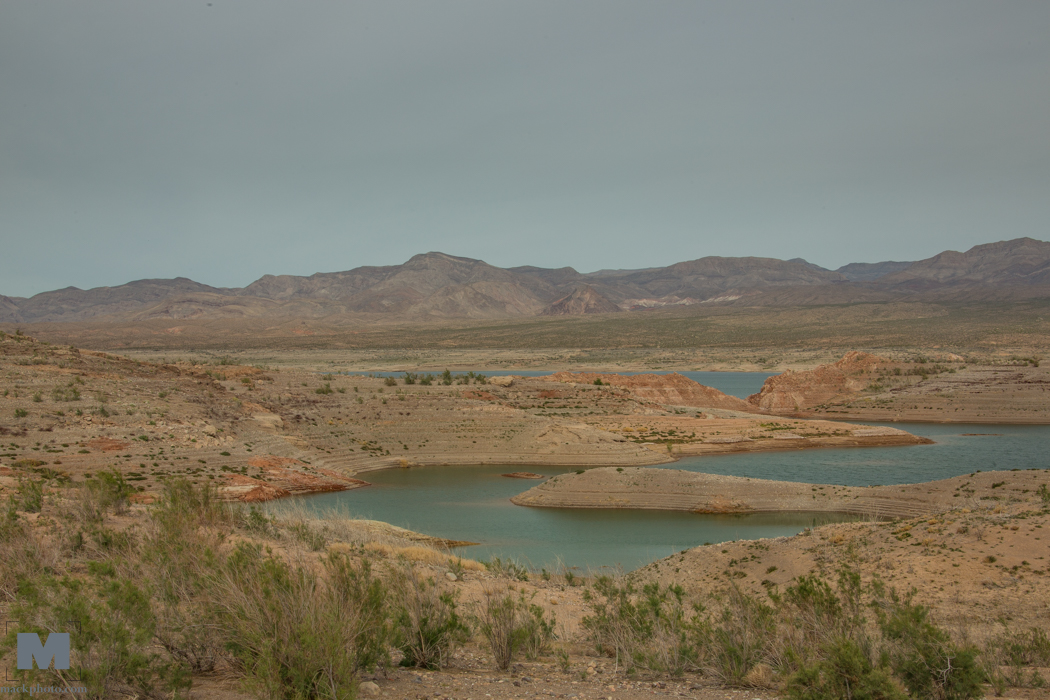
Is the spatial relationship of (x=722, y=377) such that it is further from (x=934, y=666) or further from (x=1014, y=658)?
(x=934, y=666)

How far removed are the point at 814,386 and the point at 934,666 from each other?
7072 centimetres

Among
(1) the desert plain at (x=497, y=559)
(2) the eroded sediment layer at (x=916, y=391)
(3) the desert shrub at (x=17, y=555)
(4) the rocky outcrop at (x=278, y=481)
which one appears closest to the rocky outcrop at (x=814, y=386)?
(2) the eroded sediment layer at (x=916, y=391)

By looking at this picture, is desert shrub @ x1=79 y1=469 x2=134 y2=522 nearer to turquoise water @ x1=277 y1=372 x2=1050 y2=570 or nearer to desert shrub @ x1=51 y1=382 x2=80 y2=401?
turquoise water @ x1=277 y1=372 x2=1050 y2=570

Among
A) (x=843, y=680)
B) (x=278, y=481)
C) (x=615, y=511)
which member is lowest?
(x=615, y=511)

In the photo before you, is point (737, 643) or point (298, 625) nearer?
point (298, 625)

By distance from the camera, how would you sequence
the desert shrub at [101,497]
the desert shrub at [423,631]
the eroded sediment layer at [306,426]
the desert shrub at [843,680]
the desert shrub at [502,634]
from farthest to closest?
the eroded sediment layer at [306,426] < the desert shrub at [101,497] < the desert shrub at [502,634] < the desert shrub at [423,631] < the desert shrub at [843,680]

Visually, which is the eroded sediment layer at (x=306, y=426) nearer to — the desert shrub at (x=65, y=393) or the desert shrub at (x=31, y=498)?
the desert shrub at (x=65, y=393)

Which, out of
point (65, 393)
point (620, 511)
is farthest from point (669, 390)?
point (65, 393)

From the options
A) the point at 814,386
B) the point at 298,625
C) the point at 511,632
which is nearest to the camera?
the point at 298,625

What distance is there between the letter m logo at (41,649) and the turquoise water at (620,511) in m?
11.7

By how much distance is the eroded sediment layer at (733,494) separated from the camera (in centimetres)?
2577

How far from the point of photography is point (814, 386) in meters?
73.2

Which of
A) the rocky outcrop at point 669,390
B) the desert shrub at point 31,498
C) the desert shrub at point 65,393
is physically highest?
the desert shrub at point 65,393

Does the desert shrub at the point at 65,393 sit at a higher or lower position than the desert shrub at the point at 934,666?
higher
